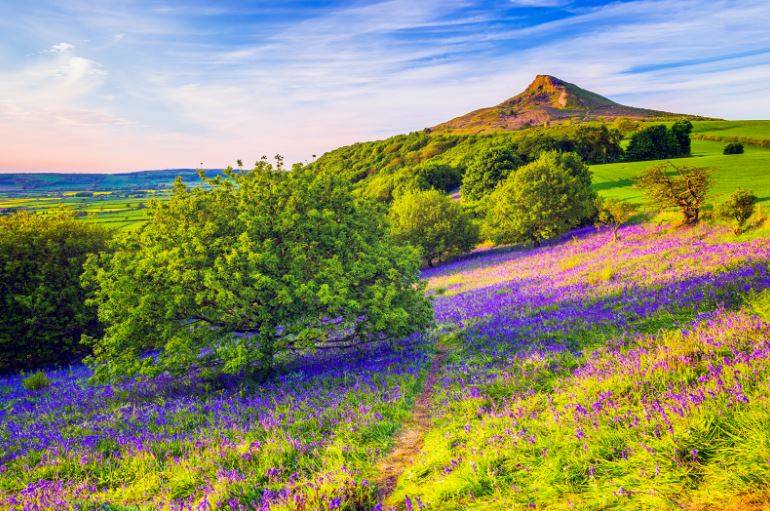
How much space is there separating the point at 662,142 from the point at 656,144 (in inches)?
33.5

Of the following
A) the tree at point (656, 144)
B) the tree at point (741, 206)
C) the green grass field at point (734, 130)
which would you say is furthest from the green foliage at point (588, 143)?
the tree at point (741, 206)

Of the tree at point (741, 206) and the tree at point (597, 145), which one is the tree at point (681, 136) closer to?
the tree at point (597, 145)

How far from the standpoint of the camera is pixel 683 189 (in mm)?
25031

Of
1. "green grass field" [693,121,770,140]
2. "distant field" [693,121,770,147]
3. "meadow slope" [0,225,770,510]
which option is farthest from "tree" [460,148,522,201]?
"meadow slope" [0,225,770,510]

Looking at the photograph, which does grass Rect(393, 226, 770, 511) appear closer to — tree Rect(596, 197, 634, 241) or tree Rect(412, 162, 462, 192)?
tree Rect(596, 197, 634, 241)

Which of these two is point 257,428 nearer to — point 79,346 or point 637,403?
point 637,403

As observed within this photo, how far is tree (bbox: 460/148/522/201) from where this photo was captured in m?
61.1

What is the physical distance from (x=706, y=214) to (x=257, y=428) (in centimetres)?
2799

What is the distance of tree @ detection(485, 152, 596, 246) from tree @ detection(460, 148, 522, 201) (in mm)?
24333

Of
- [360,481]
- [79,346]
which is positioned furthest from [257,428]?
[79,346]

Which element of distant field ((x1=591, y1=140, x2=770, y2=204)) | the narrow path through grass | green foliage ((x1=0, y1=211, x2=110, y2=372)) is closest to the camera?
the narrow path through grass

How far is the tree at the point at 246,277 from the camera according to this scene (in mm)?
10680

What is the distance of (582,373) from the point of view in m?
7.59

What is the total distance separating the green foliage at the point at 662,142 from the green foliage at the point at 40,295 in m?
76.7
